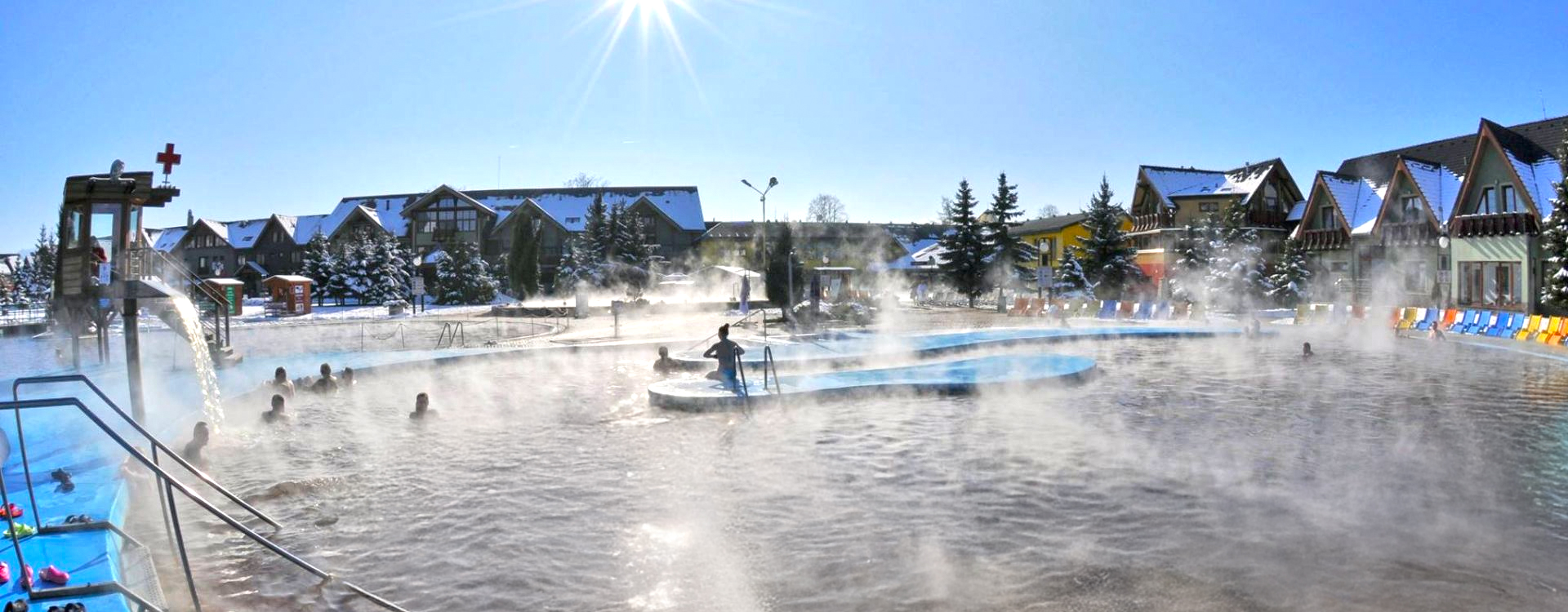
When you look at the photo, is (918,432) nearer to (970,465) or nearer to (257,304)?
(970,465)

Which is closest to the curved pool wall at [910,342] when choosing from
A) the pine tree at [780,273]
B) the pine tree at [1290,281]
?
the pine tree at [1290,281]

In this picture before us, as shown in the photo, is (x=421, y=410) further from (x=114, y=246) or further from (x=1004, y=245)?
(x=1004, y=245)

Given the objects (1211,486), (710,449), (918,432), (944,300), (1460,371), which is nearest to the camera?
(1211,486)

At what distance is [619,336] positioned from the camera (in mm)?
29297

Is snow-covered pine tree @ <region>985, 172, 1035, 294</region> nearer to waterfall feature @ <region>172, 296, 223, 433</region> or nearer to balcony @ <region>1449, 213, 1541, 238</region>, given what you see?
balcony @ <region>1449, 213, 1541, 238</region>

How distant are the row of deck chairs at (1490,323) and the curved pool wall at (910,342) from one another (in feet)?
19.4

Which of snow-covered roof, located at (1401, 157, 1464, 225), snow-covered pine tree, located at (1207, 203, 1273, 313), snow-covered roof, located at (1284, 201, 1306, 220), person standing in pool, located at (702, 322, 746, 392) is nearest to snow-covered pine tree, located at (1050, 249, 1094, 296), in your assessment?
snow-covered pine tree, located at (1207, 203, 1273, 313)

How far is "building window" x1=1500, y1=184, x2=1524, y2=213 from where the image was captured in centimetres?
3416

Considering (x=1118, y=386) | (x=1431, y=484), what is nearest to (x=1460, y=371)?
(x=1118, y=386)

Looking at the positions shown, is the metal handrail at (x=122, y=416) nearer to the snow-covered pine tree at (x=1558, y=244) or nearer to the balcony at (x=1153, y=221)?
the snow-covered pine tree at (x=1558, y=244)

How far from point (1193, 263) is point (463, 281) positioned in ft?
135

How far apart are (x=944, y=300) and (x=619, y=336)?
97.7 ft

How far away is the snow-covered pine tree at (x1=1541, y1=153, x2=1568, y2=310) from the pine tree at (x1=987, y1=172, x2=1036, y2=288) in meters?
25.7

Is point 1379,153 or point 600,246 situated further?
point 600,246
